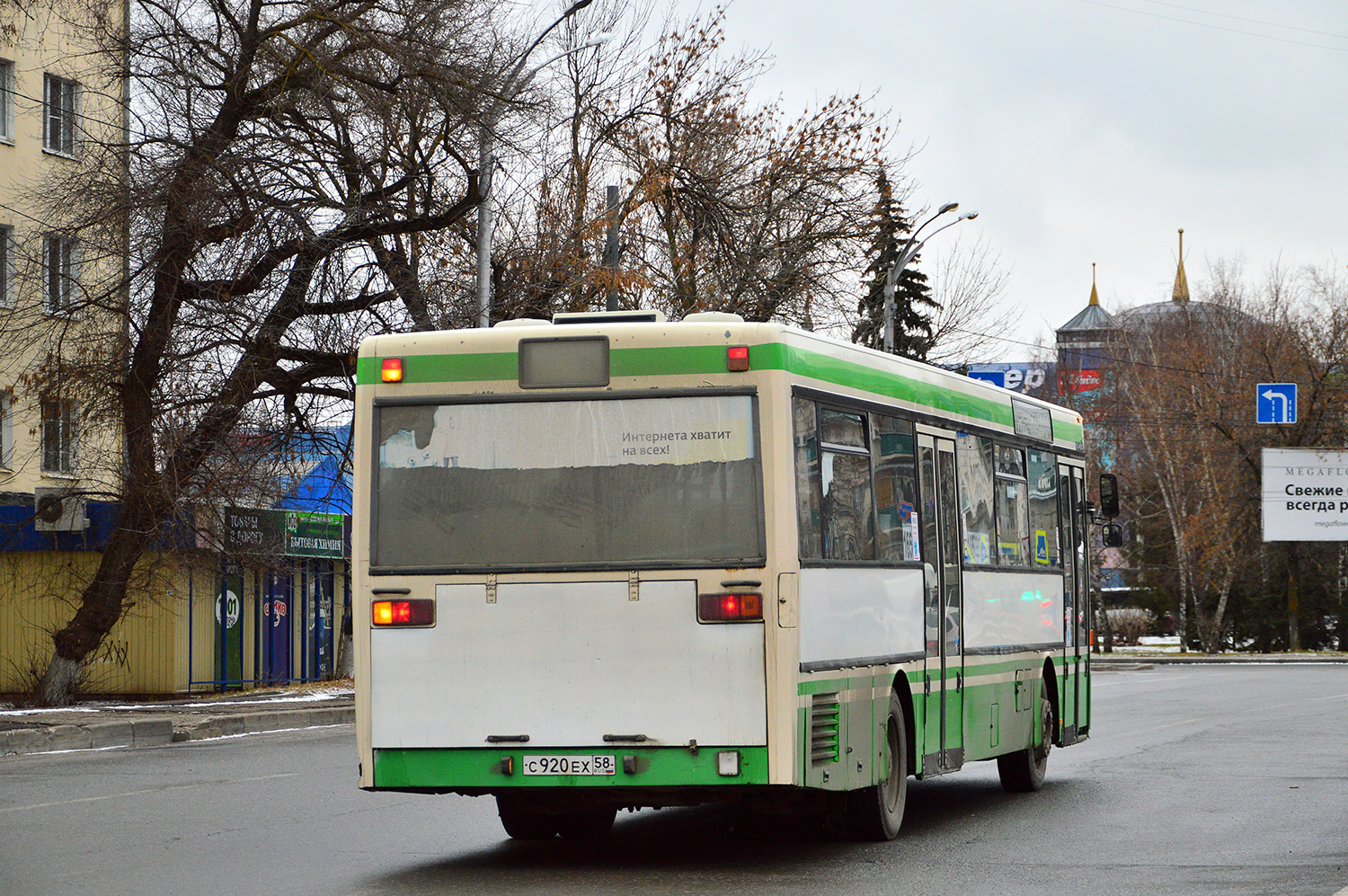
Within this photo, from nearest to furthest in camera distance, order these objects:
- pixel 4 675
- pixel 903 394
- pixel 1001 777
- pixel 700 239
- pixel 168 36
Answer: pixel 903 394 < pixel 1001 777 < pixel 168 36 < pixel 4 675 < pixel 700 239

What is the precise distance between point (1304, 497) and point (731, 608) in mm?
50862

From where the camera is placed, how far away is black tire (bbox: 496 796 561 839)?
1057cm

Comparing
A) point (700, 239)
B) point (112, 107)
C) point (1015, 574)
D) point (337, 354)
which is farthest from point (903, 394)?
point (112, 107)

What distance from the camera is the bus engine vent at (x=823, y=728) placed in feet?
30.2

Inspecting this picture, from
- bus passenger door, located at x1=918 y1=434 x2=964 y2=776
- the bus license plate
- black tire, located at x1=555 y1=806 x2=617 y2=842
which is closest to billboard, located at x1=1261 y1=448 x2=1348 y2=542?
bus passenger door, located at x1=918 y1=434 x2=964 y2=776

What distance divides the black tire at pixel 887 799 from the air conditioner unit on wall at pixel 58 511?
59.9 feet

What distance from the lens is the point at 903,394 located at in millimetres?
11000

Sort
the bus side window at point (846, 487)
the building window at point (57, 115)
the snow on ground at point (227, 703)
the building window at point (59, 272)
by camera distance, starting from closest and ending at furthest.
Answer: the bus side window at point (846, 487), the snow on ground at point (227, 703), the building window at point (59, 272), the building window at point (57, 115)

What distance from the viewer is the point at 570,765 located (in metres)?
9.08

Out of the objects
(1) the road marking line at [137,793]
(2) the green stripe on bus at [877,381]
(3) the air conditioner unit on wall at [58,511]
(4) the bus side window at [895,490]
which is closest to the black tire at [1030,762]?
(2) the green stripe on bus at [877,381]

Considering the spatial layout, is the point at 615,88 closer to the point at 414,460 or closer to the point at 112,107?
the point at 112,107

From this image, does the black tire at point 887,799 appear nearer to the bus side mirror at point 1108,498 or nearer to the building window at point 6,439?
the bus side mirror at point 1108,498

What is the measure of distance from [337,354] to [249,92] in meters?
3.77

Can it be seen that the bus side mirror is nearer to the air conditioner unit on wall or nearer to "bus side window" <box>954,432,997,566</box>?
"bus side window" <box>954,432,997,566</box>
